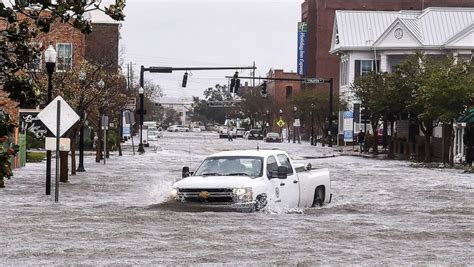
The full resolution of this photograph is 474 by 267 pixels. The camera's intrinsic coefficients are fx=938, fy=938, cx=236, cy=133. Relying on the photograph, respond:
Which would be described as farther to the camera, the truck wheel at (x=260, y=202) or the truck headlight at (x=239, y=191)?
the truck wheel at (x=260, y=202)

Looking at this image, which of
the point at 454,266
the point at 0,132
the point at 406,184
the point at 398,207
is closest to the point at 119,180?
the point at 406,184

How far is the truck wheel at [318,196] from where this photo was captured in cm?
2240

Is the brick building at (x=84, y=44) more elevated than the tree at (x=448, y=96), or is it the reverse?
the brick building at (x=84, y=44)

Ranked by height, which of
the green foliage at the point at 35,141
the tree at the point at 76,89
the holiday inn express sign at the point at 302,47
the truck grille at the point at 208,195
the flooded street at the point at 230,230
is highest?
the holiday inn express sign at the point at 302,47

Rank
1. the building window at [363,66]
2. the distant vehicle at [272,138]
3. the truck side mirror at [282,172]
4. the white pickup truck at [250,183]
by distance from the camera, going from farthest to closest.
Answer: the distant vehicle at [272,138]
the building window at [363,66]
the truck side mirror at [282,172]
the white pickup truck at [250,183]

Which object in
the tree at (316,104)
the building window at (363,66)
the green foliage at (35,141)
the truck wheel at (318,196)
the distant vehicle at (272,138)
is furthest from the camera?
the distant vehicle at (272,138)

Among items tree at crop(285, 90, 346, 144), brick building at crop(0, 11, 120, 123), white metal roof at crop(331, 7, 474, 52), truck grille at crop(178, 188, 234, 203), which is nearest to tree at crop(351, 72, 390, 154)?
brick building at crop(0, 11, 120, 123)

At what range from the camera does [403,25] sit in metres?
88.7

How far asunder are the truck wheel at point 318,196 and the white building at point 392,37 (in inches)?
2573

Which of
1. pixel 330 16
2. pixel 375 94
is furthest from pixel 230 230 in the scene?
pixel 330 16

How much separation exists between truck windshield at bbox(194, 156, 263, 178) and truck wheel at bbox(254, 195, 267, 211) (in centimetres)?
63

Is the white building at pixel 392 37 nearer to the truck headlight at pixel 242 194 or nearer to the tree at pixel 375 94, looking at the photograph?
the tree at pixel 375 94

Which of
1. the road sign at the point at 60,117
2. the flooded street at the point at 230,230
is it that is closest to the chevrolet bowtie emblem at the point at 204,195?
the flooded street at the point at 230,230

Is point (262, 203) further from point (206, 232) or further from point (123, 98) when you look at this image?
point (123, 98)
